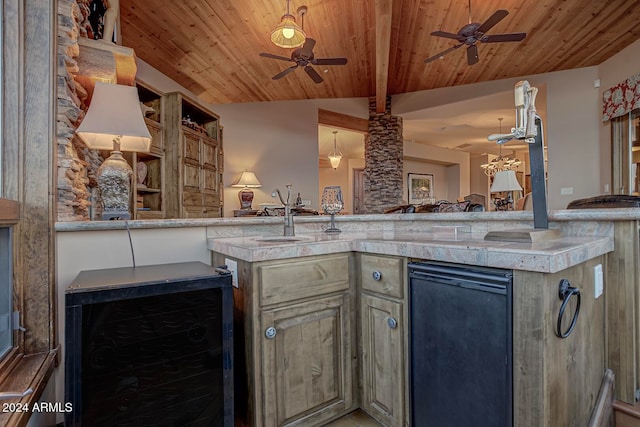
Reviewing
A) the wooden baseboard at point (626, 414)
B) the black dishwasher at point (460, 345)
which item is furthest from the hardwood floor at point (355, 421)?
the wooden baseboard at point (626, 414)

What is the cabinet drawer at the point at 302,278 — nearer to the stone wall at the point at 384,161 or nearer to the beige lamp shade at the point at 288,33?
the beige lamp shade at the point at 288,33

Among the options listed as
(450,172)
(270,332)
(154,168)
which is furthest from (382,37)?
(450,172)

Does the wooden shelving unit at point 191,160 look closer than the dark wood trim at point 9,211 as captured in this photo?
No

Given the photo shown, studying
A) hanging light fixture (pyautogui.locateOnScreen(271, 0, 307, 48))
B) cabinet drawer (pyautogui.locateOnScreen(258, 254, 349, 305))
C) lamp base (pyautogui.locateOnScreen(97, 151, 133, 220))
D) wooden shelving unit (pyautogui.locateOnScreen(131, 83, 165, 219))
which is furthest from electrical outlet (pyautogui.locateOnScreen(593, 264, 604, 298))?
wooden shelving unit (pyautogui.locateOnScreen(131, 83, 165, 219))

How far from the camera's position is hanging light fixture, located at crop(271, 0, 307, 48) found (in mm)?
3232

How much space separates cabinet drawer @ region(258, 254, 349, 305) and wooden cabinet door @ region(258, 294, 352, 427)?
47 millimetres

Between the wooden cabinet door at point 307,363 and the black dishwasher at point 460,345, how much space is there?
0.33m

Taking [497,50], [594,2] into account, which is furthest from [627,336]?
[497,50]

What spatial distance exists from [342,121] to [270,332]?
6.39 m

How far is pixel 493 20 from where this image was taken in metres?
3.20

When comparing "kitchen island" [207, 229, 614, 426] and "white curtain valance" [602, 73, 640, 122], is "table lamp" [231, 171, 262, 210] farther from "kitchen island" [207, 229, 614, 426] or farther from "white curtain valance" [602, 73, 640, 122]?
"white curtain valance" [602, 73, 640, 122]

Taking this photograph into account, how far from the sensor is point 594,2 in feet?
11.5

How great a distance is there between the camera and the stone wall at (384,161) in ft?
23.3

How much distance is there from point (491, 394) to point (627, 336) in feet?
2.27
